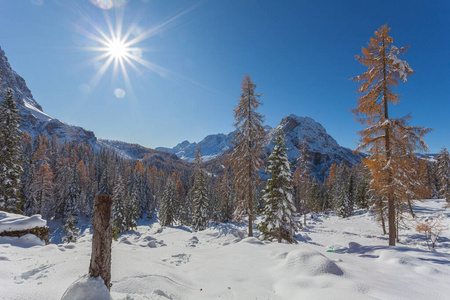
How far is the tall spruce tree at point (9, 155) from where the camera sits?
19734 millimetres

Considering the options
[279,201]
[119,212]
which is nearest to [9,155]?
[119,212]

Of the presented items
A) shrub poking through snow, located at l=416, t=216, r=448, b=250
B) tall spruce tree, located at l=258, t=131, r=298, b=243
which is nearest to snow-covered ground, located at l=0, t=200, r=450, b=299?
tall spruce tree, located at l=258, t=131, r=298, b=243

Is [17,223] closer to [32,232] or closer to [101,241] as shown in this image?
[32,232]

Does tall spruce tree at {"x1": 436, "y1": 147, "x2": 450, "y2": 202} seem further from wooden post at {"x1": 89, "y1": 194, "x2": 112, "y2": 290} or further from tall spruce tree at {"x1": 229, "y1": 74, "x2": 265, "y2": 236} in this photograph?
wooden post at {"x1": 89, "y1": 194, "x2": 112, "y2": 290}

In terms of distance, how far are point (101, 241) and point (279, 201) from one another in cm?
1484

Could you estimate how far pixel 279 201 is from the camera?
16.2 meters

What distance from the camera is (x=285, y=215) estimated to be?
16109 mm

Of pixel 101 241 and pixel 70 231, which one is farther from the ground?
pixel 101 241

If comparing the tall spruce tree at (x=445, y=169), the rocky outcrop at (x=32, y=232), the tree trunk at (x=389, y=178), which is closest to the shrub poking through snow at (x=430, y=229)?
the tree trunk at (x=389, y=178)

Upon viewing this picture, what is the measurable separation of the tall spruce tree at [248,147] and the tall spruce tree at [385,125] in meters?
7.54

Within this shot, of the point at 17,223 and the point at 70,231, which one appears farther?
the point at 70,231

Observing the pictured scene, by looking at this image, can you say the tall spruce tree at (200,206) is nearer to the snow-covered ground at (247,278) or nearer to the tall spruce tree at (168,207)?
the tall spruce tree at (168,207)

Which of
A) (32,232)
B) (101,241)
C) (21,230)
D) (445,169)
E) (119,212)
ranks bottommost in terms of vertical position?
(119,212)

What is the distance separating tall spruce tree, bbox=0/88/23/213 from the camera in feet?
64.7
